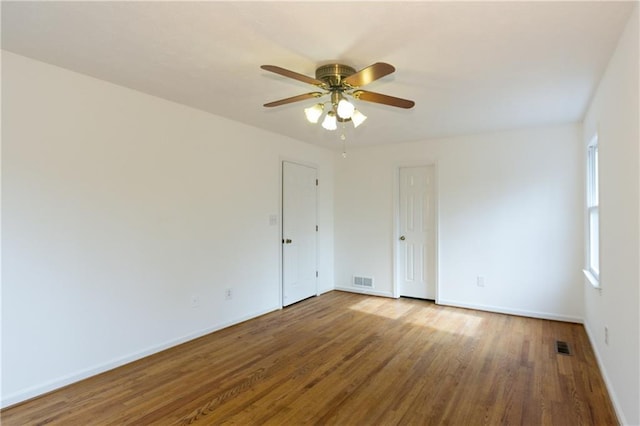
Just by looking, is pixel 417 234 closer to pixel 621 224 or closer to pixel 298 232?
pixel 298 232

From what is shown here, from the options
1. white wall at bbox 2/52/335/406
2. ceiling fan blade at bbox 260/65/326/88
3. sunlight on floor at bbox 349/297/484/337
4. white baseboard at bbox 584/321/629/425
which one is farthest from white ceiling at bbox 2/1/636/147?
sunlight on floor at bbox 349/297/484/337

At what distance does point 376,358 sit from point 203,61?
2.83m

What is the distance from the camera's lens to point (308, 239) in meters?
5.23

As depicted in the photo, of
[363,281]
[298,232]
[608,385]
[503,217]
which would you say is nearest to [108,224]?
[298,232]

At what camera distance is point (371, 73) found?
197 centimetres

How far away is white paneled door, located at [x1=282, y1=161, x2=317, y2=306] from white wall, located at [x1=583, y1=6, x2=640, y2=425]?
340 cm

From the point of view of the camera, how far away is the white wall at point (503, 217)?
4082 mm

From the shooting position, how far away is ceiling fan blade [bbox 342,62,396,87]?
184cm

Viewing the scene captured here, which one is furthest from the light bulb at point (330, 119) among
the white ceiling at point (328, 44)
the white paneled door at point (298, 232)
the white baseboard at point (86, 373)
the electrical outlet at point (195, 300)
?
the white baseboard at point (86, 373)

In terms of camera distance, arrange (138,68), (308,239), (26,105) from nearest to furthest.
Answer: (26,105), (138,68), (308,239)

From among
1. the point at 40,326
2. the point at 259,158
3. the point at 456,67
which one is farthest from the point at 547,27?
the point at 40,326

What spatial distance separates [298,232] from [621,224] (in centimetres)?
365

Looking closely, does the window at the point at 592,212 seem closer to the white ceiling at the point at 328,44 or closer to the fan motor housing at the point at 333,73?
the white ceiling at the point at 328,44

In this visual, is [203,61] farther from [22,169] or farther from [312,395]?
[312,395]
